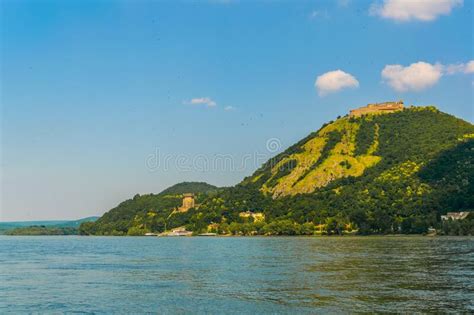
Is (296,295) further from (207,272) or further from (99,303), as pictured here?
(207,272)

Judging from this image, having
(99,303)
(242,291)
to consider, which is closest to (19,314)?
(99,303)

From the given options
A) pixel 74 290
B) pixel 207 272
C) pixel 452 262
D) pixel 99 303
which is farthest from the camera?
pixel 452 262

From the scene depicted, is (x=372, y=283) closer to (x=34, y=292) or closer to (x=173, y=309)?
(x=173, y=309)

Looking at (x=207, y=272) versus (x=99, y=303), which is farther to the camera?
(x=207, y=272)

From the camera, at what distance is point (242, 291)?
5362 centimetres

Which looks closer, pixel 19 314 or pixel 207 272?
pixel 19 314

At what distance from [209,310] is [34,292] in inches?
829

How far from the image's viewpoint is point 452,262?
7938 cm

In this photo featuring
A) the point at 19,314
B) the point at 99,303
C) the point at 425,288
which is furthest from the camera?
the point at 425,288

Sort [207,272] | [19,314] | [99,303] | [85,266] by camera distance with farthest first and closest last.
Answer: [85,266], [207,272], [99,303], [19,314]

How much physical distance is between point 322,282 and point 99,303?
929 inches

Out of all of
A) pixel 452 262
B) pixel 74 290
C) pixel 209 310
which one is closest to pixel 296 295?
pixel 209 310

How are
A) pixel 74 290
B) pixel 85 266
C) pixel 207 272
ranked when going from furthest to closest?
pixel 85 266
pixel 207 272
pixel 74 290

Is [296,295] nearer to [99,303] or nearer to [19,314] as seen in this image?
[99,303]
